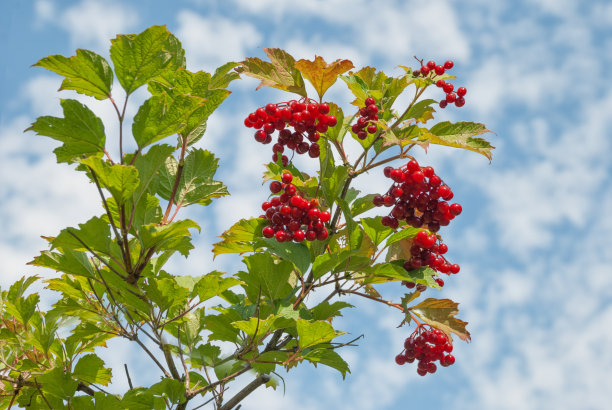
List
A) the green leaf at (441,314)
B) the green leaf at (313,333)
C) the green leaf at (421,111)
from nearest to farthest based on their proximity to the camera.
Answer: the green leaf at (313,333), the green leaf at (421,111), the green leaf at (441,314)

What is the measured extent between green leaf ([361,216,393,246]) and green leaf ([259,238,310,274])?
0.87 ft

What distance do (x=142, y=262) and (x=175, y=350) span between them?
60cm

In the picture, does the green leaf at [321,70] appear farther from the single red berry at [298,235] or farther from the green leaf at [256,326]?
the green leaf at [256,326]

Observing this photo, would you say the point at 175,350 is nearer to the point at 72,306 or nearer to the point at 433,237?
the point at 72,306

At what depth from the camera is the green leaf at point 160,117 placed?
74.2 inches

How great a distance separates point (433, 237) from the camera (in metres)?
2.40

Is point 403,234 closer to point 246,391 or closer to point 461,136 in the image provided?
point 461,136

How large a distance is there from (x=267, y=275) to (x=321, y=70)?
92cm

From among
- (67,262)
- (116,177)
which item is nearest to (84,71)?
(116,177)

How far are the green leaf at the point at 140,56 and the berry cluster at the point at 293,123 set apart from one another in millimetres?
594

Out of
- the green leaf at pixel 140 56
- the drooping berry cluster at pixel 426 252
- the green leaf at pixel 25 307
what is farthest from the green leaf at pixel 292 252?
the green leaf at pixel 25 307

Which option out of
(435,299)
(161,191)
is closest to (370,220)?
(435,299)

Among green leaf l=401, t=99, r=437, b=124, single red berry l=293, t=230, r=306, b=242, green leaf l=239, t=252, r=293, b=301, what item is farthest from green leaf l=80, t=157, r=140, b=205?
green leaf l=401, t=99, r=437, b=124

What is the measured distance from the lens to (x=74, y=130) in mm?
1859
